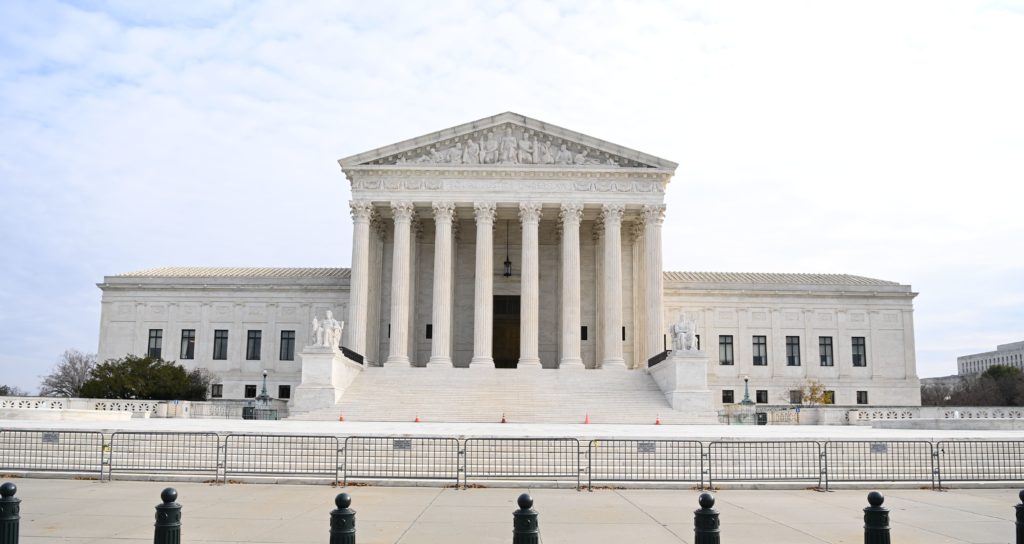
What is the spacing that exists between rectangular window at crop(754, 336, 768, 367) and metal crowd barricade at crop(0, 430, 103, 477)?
176 ft

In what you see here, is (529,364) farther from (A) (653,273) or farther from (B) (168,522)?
(B) (168,522)

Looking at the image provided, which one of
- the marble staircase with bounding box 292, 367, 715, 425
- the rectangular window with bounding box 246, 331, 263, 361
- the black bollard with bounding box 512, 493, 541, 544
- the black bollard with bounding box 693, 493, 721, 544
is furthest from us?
the rectangular window with bounding box 246, 331, 263, 361

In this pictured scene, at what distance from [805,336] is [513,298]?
2229 cm

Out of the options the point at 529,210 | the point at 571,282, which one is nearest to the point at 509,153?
the point at 529,210

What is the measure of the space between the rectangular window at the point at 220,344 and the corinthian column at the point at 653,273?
102 feet

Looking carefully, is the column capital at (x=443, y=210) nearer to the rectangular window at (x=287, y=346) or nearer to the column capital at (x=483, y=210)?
the column capital at (x=483, y=210)

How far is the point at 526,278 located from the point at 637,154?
408 inches

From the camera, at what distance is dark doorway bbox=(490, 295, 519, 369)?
63594 millimetres

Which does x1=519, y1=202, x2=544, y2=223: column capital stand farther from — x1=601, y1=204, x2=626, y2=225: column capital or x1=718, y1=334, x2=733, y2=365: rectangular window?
x1=718, y1=334, x2=733, y2=365: rectangular window

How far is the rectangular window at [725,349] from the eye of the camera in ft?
219

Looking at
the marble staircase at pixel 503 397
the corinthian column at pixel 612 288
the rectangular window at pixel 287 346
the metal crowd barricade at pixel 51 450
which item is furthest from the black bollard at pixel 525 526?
the rectangular window at pixel 287 346

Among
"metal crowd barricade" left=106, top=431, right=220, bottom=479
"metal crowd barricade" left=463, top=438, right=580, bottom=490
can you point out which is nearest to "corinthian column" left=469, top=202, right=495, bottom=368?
"metal crowd barricade" left=106, top=431, right=220, bottom=479

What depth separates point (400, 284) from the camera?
182 feet

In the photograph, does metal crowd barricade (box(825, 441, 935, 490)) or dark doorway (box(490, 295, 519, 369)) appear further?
dark doorway (box(490, 295, 519, 369))
